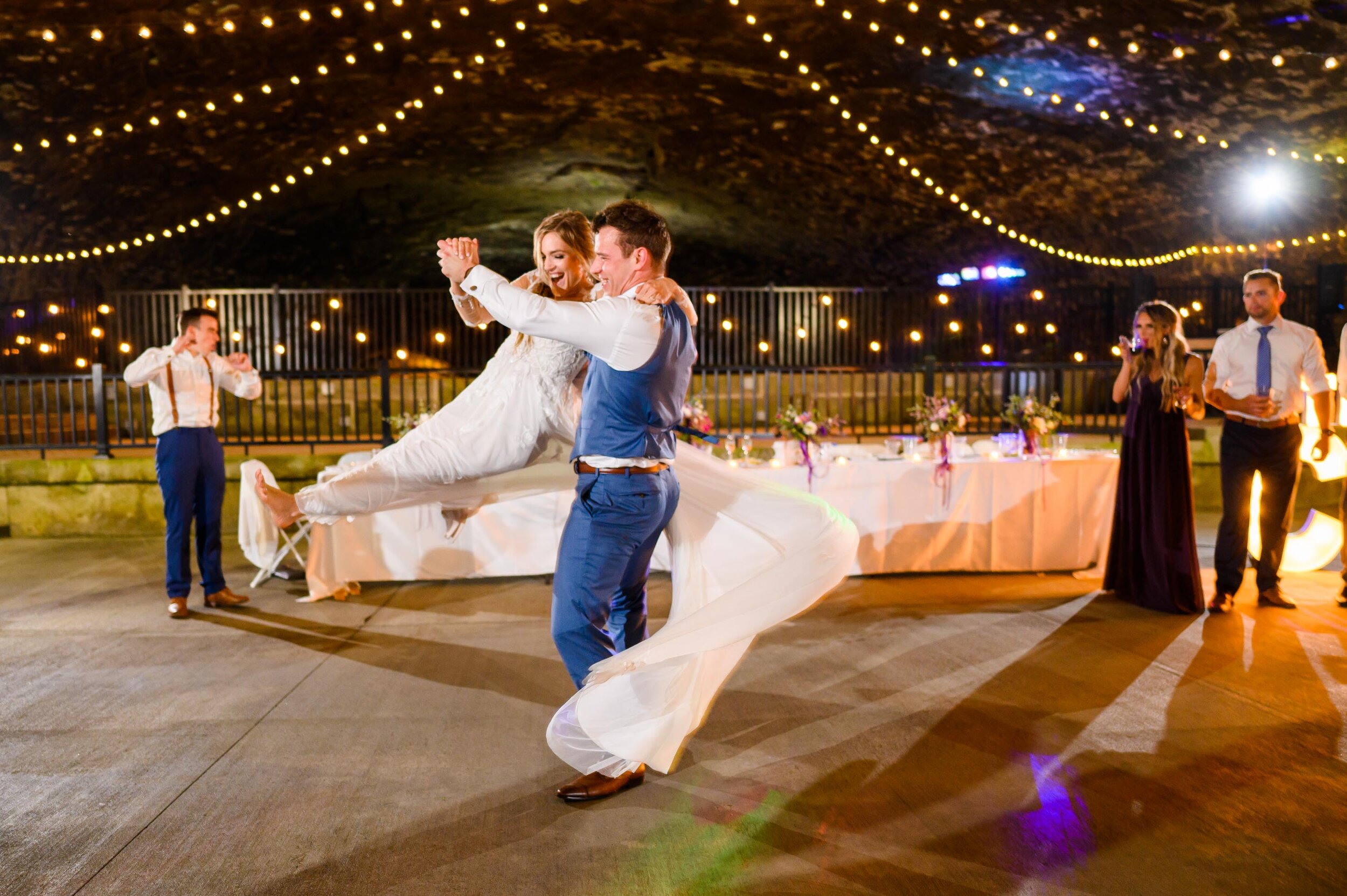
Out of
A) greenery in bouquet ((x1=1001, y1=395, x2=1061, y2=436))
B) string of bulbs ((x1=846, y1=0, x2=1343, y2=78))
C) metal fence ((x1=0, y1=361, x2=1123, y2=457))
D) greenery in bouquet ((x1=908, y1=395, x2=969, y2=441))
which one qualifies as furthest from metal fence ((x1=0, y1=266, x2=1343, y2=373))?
greenery in bouquet ((x1=908, y1=395, x2=969, y2=441))

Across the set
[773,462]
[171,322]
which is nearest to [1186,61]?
[773,462]

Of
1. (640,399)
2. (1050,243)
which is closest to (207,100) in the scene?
(640,399)

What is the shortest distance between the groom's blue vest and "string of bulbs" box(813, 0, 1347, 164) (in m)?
6.64

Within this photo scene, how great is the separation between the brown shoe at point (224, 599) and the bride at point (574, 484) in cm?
234

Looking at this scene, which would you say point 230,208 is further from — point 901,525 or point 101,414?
point 901,525

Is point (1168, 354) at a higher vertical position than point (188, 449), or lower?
higher

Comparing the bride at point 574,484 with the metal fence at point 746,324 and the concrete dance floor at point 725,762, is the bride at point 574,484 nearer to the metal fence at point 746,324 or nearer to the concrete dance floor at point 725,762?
the concrete dance floor at point 725,762

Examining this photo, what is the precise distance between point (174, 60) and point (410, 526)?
215 inches

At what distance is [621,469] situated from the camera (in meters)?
2.78

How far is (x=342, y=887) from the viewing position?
2.43m

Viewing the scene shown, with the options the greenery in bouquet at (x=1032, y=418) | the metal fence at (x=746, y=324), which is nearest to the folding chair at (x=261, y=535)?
the greenery in bouquet at (x=1032, y=418)

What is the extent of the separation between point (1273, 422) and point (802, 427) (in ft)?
8.90

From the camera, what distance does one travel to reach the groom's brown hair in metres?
2.74

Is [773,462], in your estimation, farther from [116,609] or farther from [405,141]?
[405,141]
